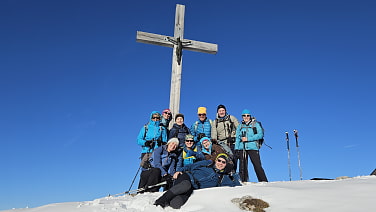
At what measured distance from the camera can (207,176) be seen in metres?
5.74

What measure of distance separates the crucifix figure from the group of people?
716 millimetres

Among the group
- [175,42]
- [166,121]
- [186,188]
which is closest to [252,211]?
[186,188]

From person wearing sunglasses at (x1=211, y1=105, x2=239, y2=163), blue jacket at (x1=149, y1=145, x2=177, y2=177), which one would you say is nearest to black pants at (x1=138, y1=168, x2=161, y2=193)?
blue jacket at (x1=149, y1=145, x2=177, y2=177)

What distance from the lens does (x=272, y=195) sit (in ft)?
15.2

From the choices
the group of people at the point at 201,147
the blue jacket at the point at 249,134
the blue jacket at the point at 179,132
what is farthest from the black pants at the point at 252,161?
the blue jacket at the point at 179,132

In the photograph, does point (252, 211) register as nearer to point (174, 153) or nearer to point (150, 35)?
point (174, 153)

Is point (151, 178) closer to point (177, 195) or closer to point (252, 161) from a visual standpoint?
point (177, 195)

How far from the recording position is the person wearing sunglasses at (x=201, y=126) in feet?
26.4

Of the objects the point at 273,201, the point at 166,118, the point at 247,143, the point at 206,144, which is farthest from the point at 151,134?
the point at 273,201

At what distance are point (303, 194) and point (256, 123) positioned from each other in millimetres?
3692

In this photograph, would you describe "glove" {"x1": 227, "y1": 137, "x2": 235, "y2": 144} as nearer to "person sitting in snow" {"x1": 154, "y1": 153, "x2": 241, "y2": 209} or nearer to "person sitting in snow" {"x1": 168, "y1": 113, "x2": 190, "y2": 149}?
"person sitting in snow" {"x1": 168, "y1": 113, "x2": 190, "y2": 149}

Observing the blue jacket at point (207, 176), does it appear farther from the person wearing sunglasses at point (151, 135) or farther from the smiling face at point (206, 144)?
the person wearing sunglasses at point (151, 135)

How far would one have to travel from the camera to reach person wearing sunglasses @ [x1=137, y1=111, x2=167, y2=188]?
25.5ft

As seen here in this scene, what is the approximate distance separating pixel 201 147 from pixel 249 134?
52.3 inches
